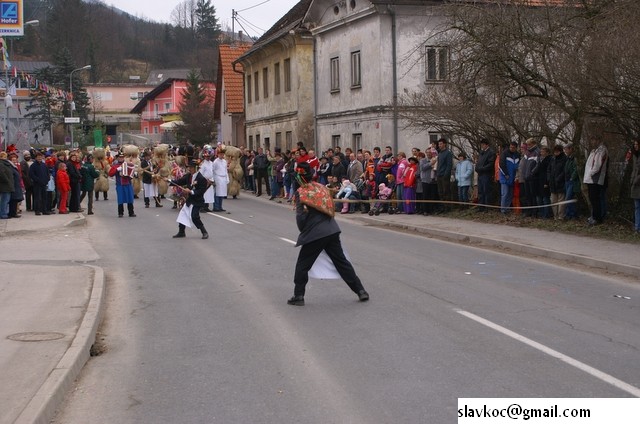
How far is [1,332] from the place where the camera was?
9016 millimetres

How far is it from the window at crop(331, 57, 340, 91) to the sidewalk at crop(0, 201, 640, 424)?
47.2 ft

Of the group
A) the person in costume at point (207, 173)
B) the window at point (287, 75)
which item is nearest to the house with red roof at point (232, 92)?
the window at point (287, 75)

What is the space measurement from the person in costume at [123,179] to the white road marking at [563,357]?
1658cm

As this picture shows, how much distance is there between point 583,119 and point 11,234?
12602 millimetres

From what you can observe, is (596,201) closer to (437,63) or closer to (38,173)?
(437,63)

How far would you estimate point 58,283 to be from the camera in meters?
12.3

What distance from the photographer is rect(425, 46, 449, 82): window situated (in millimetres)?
23638

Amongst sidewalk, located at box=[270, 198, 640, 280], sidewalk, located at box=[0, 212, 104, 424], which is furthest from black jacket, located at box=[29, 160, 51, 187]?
sidewalk, located at box=[270, 198, 640, 280]

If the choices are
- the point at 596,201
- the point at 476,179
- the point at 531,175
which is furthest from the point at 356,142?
the point at 596,201

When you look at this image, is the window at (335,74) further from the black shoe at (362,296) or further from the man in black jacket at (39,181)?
the black shoe at (362,296)

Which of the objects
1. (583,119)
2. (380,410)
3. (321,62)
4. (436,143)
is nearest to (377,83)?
(321,62)

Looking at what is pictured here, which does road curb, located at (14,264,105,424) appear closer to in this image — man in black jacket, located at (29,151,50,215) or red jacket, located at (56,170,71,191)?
man in black jacket, located at (29,151,50,215)

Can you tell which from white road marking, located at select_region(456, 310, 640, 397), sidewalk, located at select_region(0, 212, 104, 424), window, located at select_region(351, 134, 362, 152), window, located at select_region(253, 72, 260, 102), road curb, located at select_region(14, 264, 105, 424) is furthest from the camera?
window, located at select_region(253, 72, 260, 102)

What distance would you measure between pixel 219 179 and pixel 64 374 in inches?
848
